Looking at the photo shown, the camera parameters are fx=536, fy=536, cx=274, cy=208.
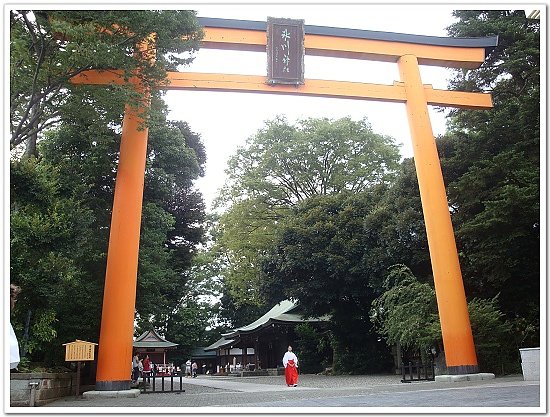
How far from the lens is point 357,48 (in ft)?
39.9

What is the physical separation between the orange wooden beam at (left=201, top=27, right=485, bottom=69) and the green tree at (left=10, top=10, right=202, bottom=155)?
186cm

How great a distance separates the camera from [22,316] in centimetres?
977

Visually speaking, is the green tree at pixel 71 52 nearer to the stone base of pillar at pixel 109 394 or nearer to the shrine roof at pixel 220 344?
the stone base of pillar at pixel 109 394

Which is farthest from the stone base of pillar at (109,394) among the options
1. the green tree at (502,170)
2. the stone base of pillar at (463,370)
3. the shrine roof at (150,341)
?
the shrine roof at (150,341)

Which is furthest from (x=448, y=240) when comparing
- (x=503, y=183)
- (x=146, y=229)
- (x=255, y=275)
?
(x=255, y=275)

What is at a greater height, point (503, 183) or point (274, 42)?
point (274, 42)

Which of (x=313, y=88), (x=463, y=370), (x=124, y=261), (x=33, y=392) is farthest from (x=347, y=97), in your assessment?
(x=33, y=392)

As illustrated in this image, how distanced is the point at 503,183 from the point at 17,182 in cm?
1028

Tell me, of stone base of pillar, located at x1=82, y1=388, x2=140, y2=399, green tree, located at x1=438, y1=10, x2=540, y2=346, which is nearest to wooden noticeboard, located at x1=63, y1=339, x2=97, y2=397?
stone base of pillar, located at x1=82, y1=388, x2=140, y2=399

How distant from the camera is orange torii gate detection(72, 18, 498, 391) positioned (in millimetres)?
10172

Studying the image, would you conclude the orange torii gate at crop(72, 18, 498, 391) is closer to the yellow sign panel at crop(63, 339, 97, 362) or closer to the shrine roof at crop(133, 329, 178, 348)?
the yellow sign panel at crop(63, 339, 97, 362)

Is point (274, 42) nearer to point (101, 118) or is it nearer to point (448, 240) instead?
point (101, 118)

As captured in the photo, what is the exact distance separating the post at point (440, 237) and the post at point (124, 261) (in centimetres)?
607

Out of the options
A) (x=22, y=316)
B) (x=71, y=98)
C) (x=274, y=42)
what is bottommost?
(x=22, y=316)
